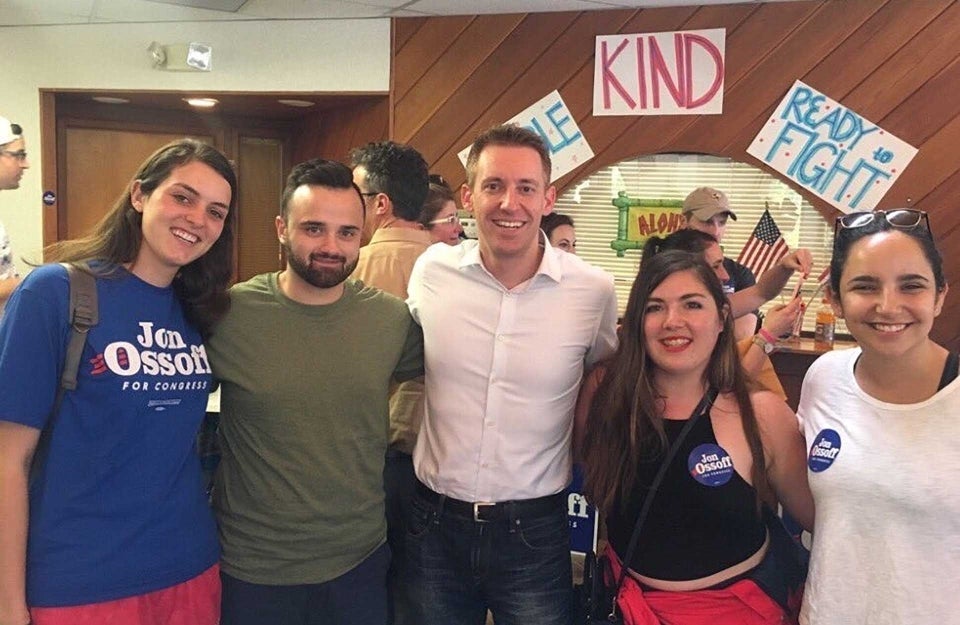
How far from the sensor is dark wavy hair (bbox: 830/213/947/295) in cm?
134

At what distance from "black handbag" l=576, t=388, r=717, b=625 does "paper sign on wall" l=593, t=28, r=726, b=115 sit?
9.56ft

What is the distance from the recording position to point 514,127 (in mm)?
1813

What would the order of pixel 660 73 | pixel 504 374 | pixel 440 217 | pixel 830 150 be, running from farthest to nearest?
pixel 660 73 < pixel 830 150 < pixel 440 217 < pixel 504 374

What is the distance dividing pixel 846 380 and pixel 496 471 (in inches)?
30.5

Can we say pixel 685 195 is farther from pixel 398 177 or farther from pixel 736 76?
pixel 398 177

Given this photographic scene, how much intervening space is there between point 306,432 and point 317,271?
1.17ft

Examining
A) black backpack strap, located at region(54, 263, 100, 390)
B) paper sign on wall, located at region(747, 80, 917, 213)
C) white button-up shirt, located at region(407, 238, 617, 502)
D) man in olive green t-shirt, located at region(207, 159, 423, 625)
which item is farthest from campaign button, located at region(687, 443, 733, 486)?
paper sign on wall, located at region(747, 80, 917, 213)

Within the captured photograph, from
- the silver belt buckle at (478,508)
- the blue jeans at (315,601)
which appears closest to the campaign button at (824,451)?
the silver belt buckle at (478,508)

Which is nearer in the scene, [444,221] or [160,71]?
[444,221]

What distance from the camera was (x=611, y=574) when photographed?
1.61m

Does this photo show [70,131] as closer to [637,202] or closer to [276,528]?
[637,202]

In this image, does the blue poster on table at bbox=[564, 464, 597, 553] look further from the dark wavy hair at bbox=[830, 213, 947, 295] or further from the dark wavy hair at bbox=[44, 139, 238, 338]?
the dark wavy hair at bbox=[44, 139, 238, 338]

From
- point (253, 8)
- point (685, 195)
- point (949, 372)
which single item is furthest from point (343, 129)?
point (949, 372)

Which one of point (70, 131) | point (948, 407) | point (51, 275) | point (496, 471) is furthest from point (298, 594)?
point (70, 131)
